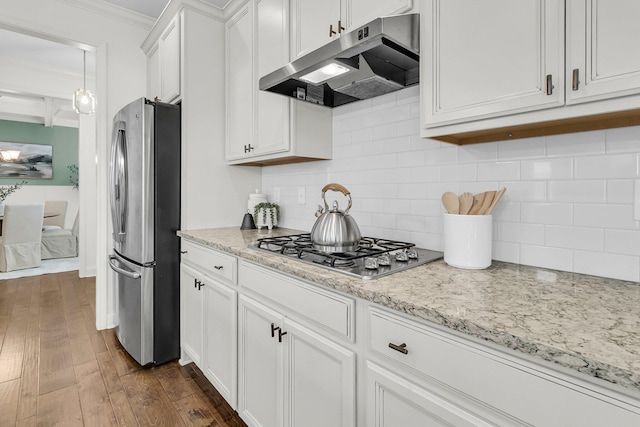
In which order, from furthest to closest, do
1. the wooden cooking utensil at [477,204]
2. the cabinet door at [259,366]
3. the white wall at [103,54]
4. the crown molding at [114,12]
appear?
the crown molding at [114,12] → the white wall at [103,54] → the cabinet door at [259,366] → the wooden cooking utensil at [477,204]

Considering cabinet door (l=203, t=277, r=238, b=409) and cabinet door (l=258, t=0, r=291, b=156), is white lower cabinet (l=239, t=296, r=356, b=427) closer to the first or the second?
cabinet door (l=203, t=277, r=238, b=409)

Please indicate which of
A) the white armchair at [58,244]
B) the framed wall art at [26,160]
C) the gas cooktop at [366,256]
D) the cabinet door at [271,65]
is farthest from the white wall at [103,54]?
the framed wall art at [26,160]

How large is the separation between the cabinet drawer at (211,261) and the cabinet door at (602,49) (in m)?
1.46

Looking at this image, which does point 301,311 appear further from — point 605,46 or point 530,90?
point 605,46

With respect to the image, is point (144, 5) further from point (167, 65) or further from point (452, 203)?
point (452, 203)

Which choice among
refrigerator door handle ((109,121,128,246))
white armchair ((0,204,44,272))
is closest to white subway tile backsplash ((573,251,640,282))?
refrigerator door handle ((109,121,128,246))

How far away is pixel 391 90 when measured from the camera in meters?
1.66

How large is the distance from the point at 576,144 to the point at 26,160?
8734mm

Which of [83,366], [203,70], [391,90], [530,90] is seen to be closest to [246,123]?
[203,70]

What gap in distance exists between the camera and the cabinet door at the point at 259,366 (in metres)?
1.35

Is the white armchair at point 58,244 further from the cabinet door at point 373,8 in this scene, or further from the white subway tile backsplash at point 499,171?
the white subway tile backsplash at point 499,171

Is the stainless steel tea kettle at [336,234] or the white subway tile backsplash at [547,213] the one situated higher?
the white subway tile backsplash at [547,213]

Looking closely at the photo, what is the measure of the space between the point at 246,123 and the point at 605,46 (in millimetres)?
1845

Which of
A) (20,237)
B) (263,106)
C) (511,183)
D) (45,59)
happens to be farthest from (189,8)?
(20,237)
